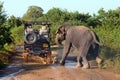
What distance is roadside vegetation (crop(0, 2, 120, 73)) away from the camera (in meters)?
21.4

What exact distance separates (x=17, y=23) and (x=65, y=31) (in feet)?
116

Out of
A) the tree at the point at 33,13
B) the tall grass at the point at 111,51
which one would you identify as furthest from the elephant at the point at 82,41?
the tree at the point at 33,13

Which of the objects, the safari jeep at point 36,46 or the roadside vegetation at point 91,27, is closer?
the roadside vegetation at point 91,27

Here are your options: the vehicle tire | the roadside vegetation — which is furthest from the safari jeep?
the roadside vegetation

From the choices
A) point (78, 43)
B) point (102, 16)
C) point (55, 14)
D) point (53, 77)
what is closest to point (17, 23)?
point (55, 14)

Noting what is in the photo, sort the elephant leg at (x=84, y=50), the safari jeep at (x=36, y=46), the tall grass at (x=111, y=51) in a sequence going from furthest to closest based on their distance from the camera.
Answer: the safari jeep at (x=36, y=46) < the elephant leg at (x=84, y=50) < the tall grass at (x=111, y=51)

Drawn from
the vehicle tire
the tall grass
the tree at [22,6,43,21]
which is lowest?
the tall grass

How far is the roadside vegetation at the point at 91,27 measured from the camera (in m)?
21.4

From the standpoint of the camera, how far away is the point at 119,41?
895 inches

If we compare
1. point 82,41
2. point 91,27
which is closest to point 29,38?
point 82,41

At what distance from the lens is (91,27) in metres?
39.7

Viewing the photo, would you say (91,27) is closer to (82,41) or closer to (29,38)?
(29,38)

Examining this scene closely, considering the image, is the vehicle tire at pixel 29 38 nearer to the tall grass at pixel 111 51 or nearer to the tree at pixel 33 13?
the tall grass at pixel 111 51

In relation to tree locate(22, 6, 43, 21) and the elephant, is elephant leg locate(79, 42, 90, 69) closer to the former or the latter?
the elephant
